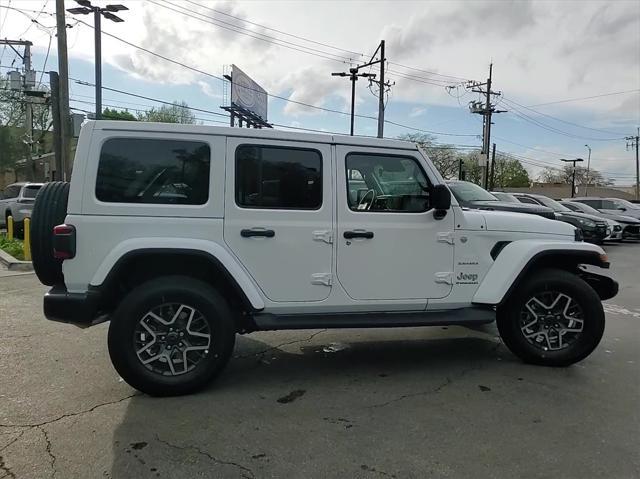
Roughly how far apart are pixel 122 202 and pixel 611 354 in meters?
4.93

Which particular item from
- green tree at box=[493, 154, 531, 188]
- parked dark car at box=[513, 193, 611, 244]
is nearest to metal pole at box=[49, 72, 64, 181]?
parked dark car at box=[513, 193, 611, 244]

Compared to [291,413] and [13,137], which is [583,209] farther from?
[13,137]

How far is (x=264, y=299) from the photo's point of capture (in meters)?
4.20

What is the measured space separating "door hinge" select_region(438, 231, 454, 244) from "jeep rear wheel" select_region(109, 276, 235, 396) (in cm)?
193

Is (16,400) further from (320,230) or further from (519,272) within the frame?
(519,272)

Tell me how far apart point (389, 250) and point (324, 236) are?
588mm

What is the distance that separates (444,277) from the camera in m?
4.54

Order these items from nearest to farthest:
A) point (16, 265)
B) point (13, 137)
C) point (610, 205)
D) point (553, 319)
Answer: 1. point (553, 319)
2. point (16, 265)
3. point (610, 205)
4. point (13, 137)

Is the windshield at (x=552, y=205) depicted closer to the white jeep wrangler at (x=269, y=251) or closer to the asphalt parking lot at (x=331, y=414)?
the asphalt parking lot at (x=331, y=414)

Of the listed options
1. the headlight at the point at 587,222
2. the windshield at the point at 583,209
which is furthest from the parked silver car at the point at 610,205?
the headlight at the point at 587,222

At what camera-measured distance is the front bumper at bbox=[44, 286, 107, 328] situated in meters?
3.85

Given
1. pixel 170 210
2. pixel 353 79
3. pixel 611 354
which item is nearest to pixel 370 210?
pixel 170 210

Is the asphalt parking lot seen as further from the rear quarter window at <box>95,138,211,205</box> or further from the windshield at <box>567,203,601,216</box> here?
the windshield at <box>567,203,601,216</box>

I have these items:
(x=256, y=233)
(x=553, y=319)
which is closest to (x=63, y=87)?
(x=256, y=233)
